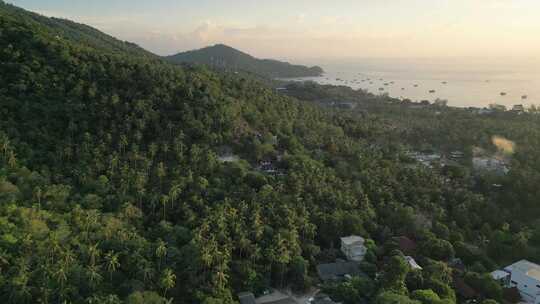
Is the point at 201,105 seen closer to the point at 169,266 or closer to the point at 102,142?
the point at 102,142

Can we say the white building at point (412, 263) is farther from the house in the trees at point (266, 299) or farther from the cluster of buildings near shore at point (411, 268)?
the house in the trees at point (266, 299)

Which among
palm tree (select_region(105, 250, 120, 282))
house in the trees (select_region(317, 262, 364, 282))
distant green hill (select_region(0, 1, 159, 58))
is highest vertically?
distant green hill (select_region(0, 1, 159, 58))

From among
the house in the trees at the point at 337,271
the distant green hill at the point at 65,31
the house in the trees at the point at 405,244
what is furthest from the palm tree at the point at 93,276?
the distant green hill at the point at 65,31

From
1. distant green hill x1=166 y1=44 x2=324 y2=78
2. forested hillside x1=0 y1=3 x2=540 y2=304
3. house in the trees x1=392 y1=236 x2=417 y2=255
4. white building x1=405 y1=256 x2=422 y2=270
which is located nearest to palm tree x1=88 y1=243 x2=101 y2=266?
forested hillside x1=0 y1=3 x2=540 y2=304

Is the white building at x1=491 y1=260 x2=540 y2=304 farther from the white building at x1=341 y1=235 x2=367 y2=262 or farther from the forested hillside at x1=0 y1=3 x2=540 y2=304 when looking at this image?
the white building at x1=341 y1=235 x2=367 y2=262

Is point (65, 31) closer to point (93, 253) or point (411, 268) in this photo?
point (93, 253)

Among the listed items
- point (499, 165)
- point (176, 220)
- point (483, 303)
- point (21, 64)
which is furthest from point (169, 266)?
point (499, 165)

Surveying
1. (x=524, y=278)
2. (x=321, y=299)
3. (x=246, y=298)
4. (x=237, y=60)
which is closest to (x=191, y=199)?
(x=246, y=298)
